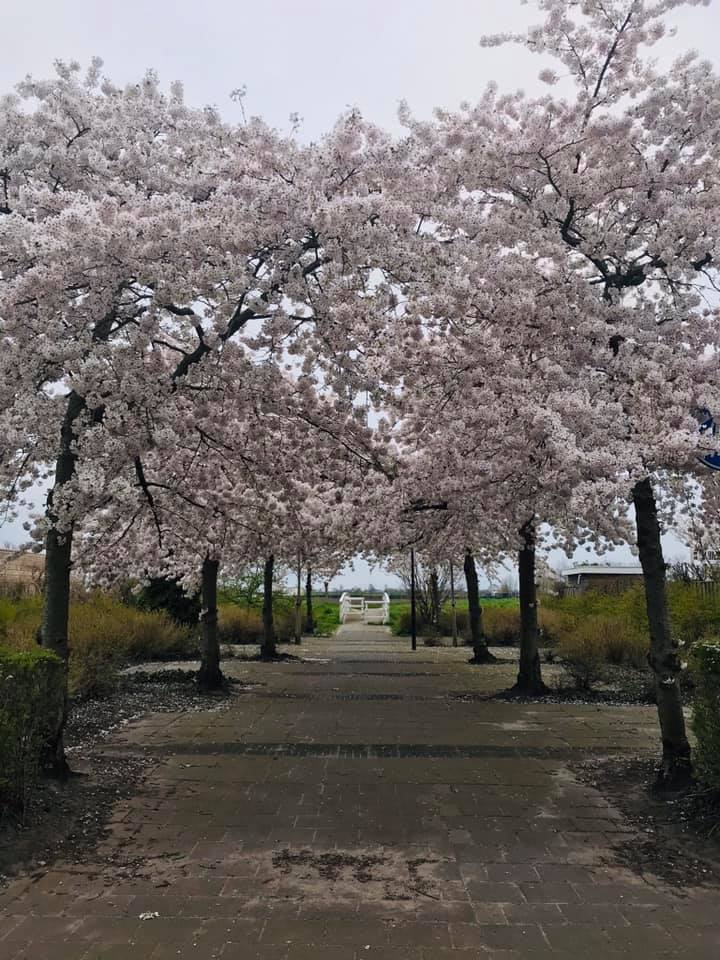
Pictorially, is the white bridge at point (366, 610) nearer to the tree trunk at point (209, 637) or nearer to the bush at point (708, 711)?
the tree trunk at point (209, 637)

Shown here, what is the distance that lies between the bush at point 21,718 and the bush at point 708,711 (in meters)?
4.63

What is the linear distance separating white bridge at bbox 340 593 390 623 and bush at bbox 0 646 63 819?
33342mm

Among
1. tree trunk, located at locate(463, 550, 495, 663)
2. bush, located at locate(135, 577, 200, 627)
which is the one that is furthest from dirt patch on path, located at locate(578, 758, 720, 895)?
bush, located at locate(135, 577, 200, 627)

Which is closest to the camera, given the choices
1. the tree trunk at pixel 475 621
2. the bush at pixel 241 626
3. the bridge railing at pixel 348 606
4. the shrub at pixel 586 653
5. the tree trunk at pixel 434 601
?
the shrub at pixel 586 653

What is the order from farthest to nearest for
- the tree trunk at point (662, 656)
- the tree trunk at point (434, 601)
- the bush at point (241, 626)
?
the tree trunk at point (434, 601)
the bush at point (241, 626)
the tree trunk at point (662, 656)

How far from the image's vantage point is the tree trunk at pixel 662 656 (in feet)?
19.9

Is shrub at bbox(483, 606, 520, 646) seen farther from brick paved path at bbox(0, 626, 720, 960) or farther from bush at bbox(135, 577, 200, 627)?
brick paved path at bbox(0, 626, 720, 960)

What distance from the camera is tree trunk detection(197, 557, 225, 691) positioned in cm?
1185

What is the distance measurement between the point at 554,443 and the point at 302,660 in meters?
13.5

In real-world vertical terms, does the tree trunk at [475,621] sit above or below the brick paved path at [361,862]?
above

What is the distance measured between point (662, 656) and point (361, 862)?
3.14 m

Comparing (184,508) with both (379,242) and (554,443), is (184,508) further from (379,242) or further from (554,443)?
(554,443)

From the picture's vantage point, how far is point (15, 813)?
16.6ft

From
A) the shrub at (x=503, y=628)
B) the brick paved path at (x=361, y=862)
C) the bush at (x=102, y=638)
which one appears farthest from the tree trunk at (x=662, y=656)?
the shrub at (x=503, y=628)
